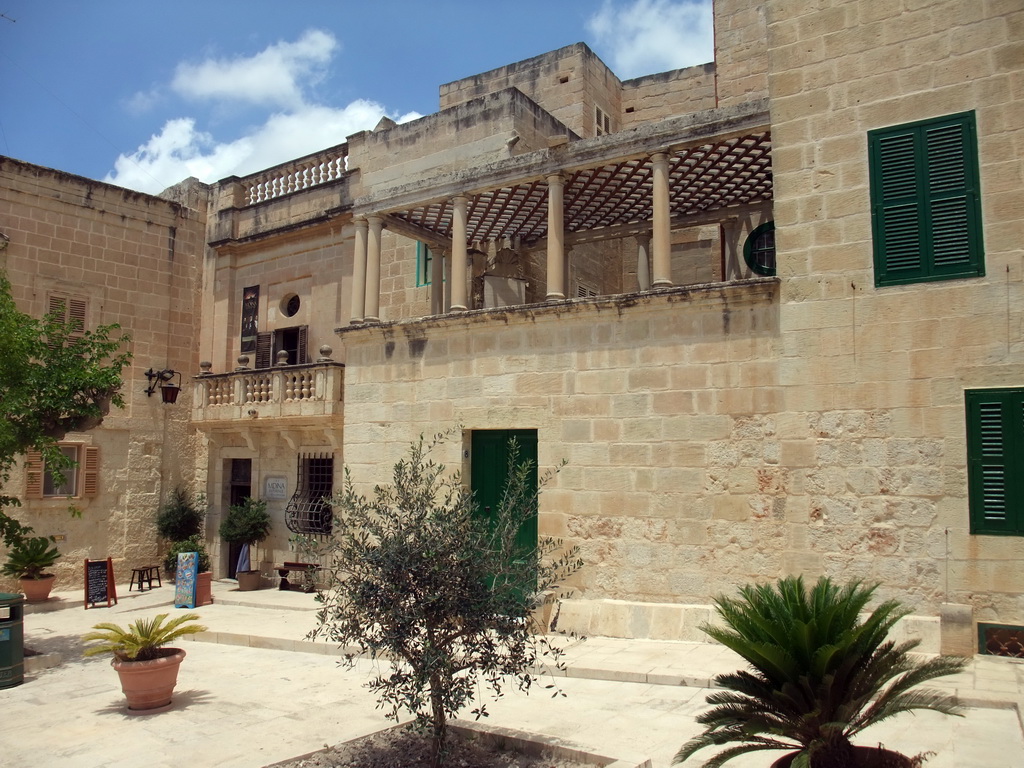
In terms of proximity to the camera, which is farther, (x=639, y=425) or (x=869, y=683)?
(x=639, y=425)

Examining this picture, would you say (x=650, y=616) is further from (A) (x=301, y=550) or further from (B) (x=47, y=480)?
(B) (x=47, y=480)

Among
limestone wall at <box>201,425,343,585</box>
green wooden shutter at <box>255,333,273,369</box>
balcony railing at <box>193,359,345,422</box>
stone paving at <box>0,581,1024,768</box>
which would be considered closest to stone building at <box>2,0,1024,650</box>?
stone paving at <box>0,581,1024,768</box>

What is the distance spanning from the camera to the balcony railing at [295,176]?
16.3 meters

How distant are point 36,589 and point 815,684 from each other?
44.3 ft

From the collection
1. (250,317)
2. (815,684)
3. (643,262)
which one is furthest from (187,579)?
(815,684)

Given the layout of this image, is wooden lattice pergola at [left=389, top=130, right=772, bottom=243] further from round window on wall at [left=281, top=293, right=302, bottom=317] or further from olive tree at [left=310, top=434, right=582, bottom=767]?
olive tree at [left=310, top=434, right=582, bottom=767]

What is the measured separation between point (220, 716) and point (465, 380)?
516 centimetres

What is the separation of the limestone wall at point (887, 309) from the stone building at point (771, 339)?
0.02 meters

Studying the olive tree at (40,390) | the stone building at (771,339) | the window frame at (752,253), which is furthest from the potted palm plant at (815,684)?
the window frame at (752,253)

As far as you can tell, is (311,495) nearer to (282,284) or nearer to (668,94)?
(282,284)

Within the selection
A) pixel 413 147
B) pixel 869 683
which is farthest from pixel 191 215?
pixel 869 683

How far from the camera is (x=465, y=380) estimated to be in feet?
36.2

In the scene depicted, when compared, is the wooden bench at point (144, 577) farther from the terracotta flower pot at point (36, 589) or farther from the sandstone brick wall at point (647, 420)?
the sandstone brick wall at point (647, 420)


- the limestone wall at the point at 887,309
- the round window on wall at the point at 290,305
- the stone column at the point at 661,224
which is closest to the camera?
the limestone wall at the point at 887,309
